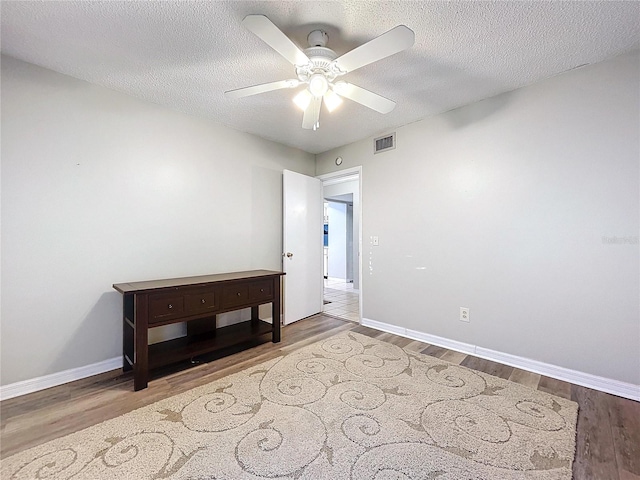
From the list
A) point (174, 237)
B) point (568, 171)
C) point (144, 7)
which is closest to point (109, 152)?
point (174, 237)

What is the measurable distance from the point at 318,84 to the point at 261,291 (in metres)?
1.97

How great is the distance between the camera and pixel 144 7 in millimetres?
1541

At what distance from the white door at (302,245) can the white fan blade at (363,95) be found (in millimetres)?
1787

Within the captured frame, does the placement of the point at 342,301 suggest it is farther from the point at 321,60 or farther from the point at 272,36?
the point at 272,36

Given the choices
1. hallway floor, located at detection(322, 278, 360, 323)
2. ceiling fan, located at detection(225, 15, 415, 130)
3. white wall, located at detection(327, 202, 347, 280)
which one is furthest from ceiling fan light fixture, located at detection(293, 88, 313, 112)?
white wall, located at detection(327, 202, 347, 280)

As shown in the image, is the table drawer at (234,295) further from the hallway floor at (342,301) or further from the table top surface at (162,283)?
the hallway floor at (342,301)

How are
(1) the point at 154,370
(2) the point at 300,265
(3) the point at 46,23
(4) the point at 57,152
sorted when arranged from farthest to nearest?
(2) the point at 300,265
(1) the point at 154,370
(4) the point at 57,152
(3) the point at 46,23

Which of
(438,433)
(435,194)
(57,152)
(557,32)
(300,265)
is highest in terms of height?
(557,32)

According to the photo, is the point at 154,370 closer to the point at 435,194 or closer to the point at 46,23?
the point at 46,23

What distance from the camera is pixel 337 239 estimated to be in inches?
304

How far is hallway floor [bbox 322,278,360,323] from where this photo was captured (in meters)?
4.10

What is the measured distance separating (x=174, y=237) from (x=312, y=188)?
1.96 metres

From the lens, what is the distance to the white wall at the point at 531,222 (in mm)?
1962

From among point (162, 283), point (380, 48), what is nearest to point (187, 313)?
point (162, 283)
